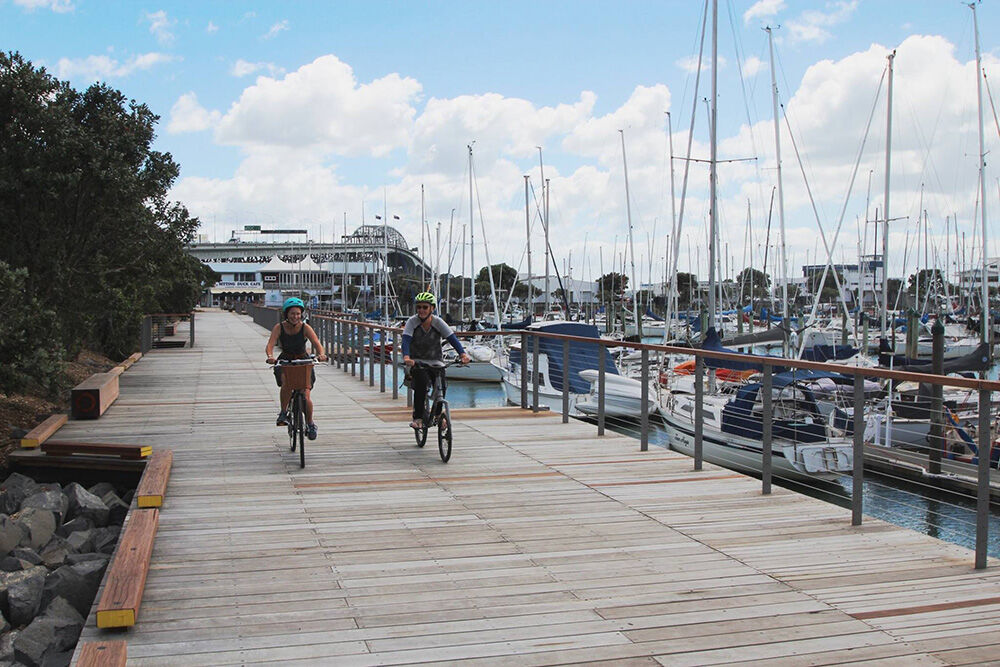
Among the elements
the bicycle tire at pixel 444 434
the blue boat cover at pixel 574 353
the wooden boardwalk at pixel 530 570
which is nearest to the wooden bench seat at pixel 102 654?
the wooden boardwalk at pixel 530 570

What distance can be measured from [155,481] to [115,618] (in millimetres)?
3326

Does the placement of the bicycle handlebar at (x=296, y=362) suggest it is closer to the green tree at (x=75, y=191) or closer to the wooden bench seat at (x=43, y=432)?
the wooden bench seat at (x=43, y=432)

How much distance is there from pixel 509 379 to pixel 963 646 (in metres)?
26.6

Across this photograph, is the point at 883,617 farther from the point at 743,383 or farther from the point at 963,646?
Answer: the point at 743,383

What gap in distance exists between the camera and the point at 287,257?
7092 inches

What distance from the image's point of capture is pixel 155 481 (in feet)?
25.6

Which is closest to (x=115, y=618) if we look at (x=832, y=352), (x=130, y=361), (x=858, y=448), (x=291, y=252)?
(x=858, y=448)

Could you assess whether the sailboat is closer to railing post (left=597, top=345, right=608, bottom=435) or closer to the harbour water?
the harbour water

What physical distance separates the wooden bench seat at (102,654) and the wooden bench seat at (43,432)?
718 centimetres

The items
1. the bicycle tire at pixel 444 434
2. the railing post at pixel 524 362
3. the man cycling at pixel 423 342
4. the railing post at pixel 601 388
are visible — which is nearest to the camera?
the bicycle tire at pixel 444 434

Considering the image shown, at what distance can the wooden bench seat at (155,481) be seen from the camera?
7184 millimetres

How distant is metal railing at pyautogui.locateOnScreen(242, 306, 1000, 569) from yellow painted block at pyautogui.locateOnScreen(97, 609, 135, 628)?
4.55 m

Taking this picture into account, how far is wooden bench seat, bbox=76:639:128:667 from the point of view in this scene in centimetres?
411

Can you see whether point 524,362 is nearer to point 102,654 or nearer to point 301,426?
point 301,426
